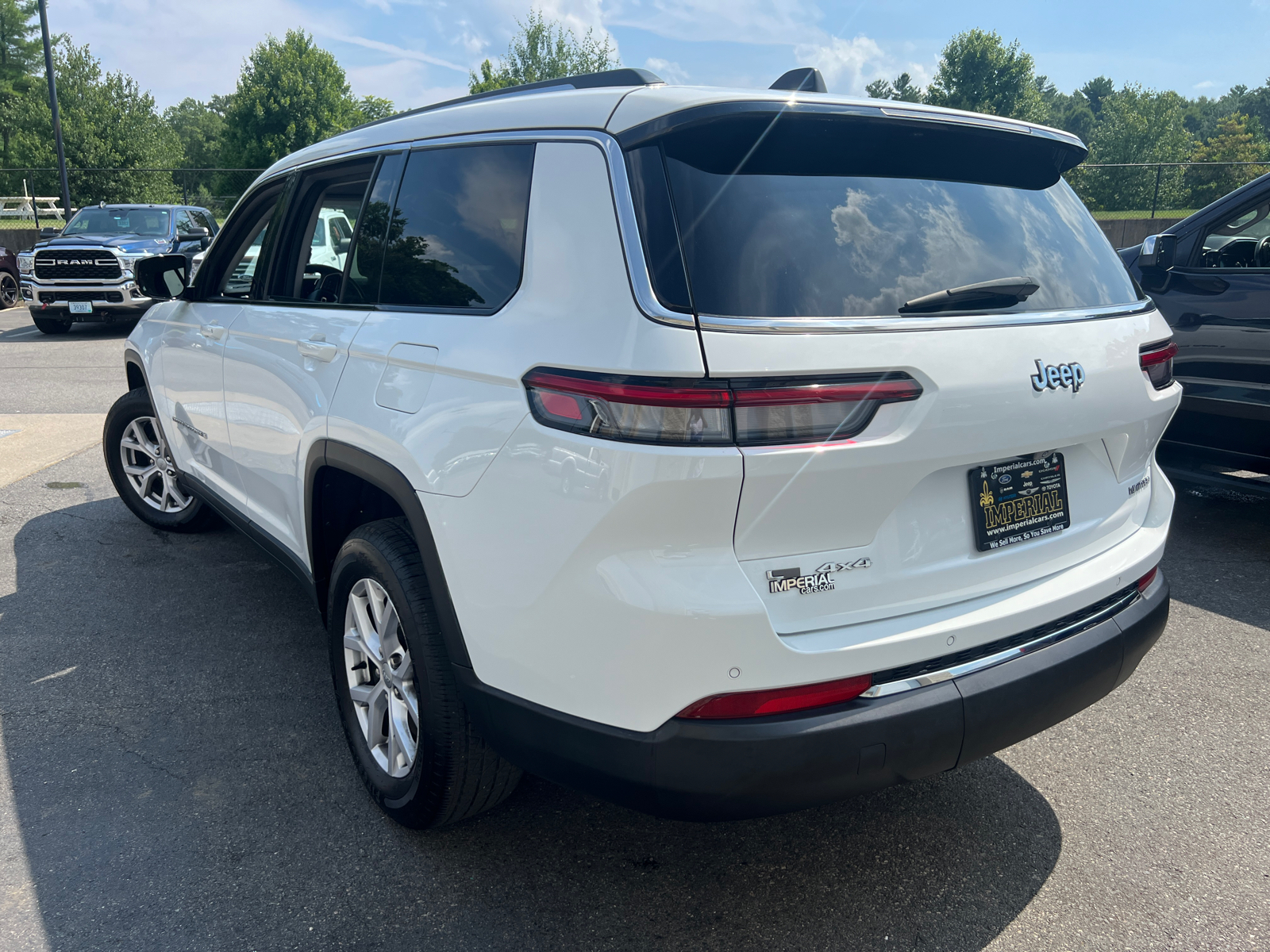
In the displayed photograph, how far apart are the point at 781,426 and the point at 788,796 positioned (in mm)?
756

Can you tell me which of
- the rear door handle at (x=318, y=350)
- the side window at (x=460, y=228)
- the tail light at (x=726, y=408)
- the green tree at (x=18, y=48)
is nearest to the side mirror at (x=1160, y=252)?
the tail light at (x=726, y=408)

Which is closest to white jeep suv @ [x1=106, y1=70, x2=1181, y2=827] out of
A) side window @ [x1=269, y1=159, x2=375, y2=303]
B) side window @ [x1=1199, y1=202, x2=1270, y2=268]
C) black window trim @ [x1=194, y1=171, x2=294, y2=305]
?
side window @ [x1=269, y1=159, x2=375, y2=303]

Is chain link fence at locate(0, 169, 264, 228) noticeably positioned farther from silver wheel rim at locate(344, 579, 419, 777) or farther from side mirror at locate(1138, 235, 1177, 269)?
silver wheel rim at locate(344, 579, 419, 777)

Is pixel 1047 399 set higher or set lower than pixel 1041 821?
higher

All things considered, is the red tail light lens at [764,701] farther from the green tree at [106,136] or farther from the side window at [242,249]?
the green tree at [106,136]

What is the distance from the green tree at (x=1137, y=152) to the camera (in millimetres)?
22953

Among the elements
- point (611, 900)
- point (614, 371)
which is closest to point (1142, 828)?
point (611, 900)

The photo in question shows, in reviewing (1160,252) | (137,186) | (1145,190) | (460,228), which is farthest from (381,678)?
(137,186)

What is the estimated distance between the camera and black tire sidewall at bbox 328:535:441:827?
2.35 meters

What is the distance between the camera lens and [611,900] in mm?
2373

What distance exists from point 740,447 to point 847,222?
0.62m

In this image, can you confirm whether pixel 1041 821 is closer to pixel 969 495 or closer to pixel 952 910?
pixel 952 910

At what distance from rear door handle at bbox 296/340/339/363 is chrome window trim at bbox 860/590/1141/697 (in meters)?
1.80

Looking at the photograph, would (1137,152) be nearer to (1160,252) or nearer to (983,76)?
(983,76)
